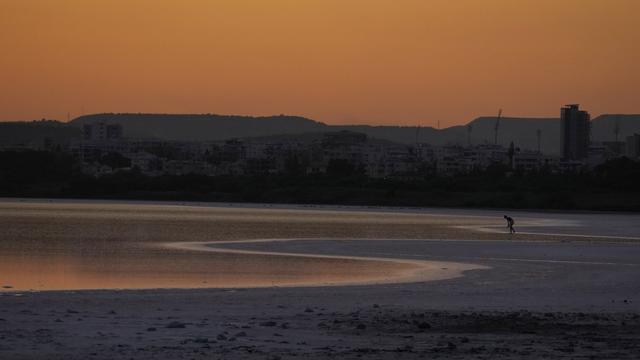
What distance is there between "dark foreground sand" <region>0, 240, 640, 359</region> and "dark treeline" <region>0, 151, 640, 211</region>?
81.9m

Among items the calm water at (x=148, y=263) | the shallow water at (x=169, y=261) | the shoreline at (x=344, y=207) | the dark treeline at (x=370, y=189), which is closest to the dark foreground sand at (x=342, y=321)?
the shallow water at (x=169, y=261)

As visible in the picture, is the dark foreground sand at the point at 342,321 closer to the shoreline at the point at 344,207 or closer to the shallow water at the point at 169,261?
the shallow water at the point at 169,261

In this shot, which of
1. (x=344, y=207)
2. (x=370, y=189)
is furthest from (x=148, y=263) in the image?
(x=370, y=189)

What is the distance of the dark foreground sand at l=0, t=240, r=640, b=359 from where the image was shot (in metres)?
14.3

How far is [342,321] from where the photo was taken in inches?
684

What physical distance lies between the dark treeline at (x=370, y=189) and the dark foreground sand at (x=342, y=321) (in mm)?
81923

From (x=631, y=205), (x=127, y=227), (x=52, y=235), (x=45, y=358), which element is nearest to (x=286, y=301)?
(x=45, y=358)

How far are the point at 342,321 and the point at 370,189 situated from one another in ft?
364

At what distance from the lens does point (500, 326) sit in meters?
17.0

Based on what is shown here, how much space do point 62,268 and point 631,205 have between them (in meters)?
80.8

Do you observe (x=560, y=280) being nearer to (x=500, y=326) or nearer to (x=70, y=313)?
(x=500, y=326)

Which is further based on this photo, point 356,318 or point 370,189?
point 370,189

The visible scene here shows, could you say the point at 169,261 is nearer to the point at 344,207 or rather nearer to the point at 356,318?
the point at 356,318

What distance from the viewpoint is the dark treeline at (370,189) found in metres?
113
